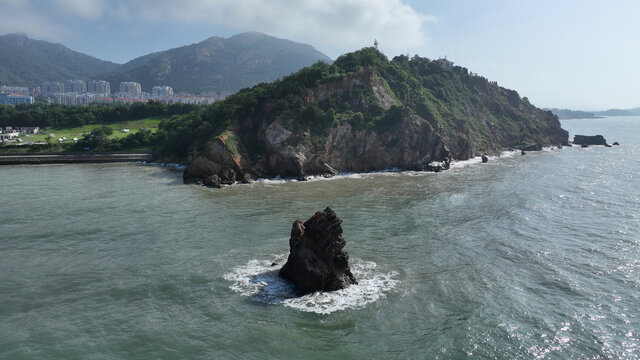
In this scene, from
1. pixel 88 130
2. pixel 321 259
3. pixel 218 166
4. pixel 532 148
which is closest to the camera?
pixel 321 259

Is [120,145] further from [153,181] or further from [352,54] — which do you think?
[352,54]

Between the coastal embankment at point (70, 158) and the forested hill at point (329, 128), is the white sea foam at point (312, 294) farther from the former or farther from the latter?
the coastal embankment at point (70, 158)

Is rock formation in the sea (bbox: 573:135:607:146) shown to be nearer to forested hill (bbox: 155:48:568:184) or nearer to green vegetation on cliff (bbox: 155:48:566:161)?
green vegetation on cliff (bbox: 155:48:566:161)

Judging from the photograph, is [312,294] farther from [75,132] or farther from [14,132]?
[14,132]

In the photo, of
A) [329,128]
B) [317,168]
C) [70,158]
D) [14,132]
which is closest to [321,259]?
[317,168]

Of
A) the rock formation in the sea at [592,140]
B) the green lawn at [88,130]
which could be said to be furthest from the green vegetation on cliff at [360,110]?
the green lawn at [88,130]

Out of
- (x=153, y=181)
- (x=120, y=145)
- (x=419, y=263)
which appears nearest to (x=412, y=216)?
(x=419, y=263)
